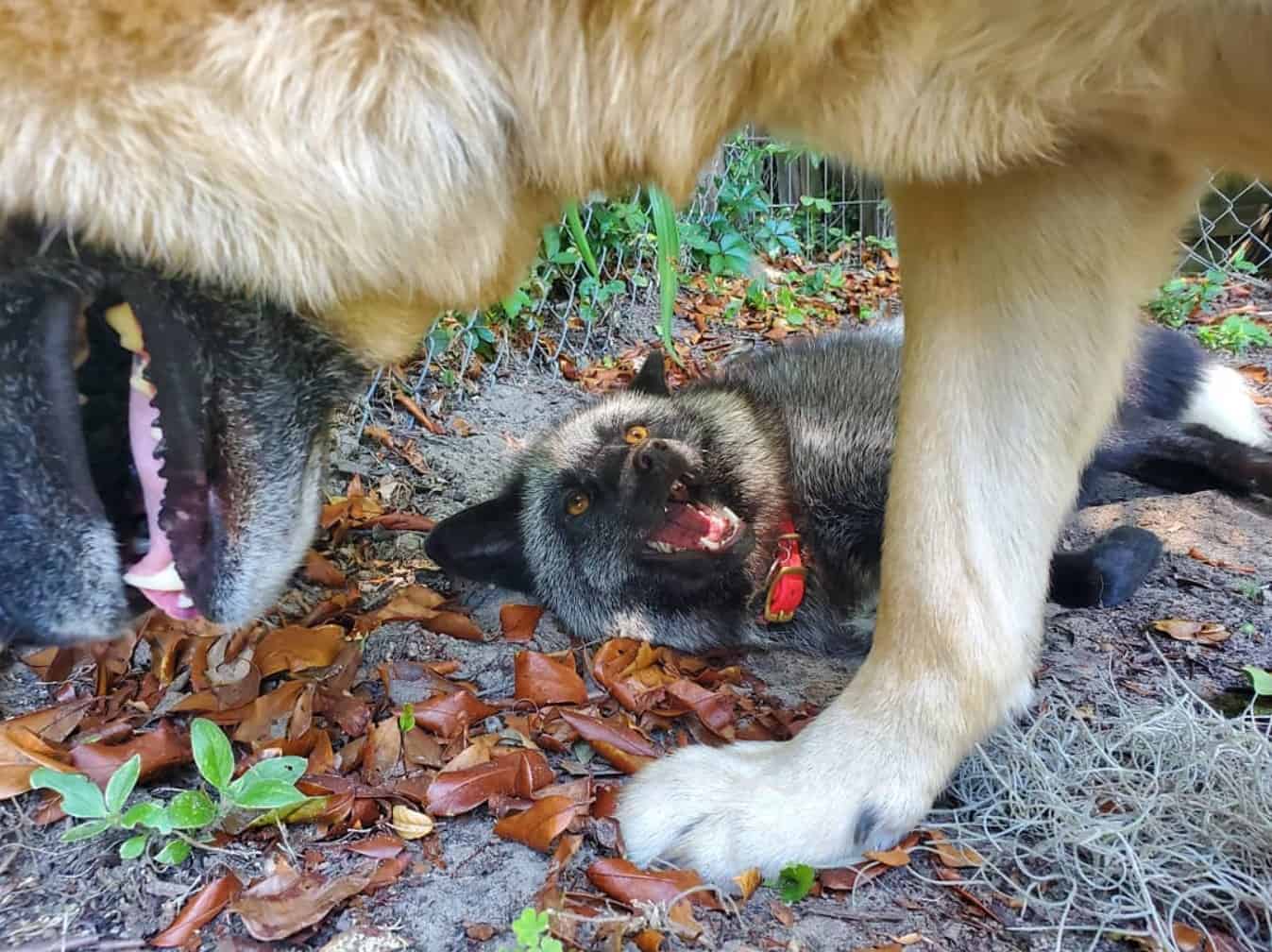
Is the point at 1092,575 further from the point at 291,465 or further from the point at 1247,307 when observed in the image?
the point at 1247,307

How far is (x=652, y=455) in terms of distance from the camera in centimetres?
248

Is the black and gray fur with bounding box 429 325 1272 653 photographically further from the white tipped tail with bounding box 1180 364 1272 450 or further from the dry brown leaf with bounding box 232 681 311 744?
the dry brown leaf with bounding box 232 681 311 744

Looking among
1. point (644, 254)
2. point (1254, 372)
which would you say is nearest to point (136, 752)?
point (644, 254)

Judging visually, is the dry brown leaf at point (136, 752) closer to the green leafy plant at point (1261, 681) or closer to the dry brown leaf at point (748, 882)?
the dry brown leaf at point (748, 882)

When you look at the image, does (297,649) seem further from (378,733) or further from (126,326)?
(126,326)

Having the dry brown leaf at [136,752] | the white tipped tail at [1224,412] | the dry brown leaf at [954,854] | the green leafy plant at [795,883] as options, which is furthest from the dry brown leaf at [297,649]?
the white tipped tail at [1224,412]

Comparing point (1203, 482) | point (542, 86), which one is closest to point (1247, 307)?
point (1203, 482)

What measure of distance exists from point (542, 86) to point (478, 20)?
0.09 m

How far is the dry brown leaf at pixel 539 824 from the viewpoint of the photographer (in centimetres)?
141

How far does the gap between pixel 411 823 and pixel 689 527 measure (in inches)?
51.2

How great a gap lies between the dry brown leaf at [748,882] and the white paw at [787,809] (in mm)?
25

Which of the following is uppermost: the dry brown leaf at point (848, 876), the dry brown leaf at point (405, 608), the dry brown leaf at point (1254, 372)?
the dry brown leaf at point (1254, 372)

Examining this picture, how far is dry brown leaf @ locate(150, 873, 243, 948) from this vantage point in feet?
3.97

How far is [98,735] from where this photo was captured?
1.63 meters
